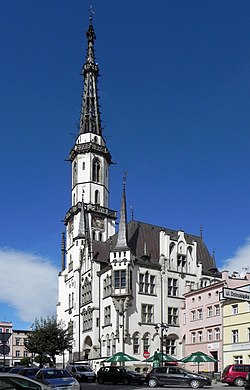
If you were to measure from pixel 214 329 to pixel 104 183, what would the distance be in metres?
32.0

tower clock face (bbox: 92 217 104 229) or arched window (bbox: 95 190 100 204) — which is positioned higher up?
arched window (bbox: 95 190 100 204)

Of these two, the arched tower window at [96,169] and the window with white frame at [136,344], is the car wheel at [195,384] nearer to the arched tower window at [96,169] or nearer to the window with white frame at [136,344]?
the window with white frame at [136,344]

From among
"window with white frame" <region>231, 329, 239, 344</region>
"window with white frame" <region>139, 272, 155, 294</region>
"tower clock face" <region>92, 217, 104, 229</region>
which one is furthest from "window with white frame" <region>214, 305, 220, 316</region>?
"tower clock face" <region>92, 217, 104, 229</region>

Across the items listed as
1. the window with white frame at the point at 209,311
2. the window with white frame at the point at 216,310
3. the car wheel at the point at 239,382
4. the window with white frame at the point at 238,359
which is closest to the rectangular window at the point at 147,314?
the window with white frame at the point at 209,311

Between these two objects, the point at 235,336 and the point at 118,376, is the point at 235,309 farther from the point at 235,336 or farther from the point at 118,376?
the point at 118,376

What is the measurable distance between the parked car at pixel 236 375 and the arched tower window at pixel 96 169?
43.8 metres

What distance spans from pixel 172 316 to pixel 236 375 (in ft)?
73.3

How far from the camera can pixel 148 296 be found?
59.7m

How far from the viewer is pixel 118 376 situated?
42.9m

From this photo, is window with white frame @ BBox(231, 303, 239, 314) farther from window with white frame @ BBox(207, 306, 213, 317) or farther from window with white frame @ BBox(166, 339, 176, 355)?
window with white frame @ BBox(166, 339, 176, 355)

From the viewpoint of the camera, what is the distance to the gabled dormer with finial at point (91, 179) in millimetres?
75812

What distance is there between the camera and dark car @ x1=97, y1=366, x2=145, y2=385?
42.1 meters

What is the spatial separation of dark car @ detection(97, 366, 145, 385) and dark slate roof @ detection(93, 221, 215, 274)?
18.8m

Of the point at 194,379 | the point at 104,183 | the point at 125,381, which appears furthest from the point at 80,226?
the point at 194,379
